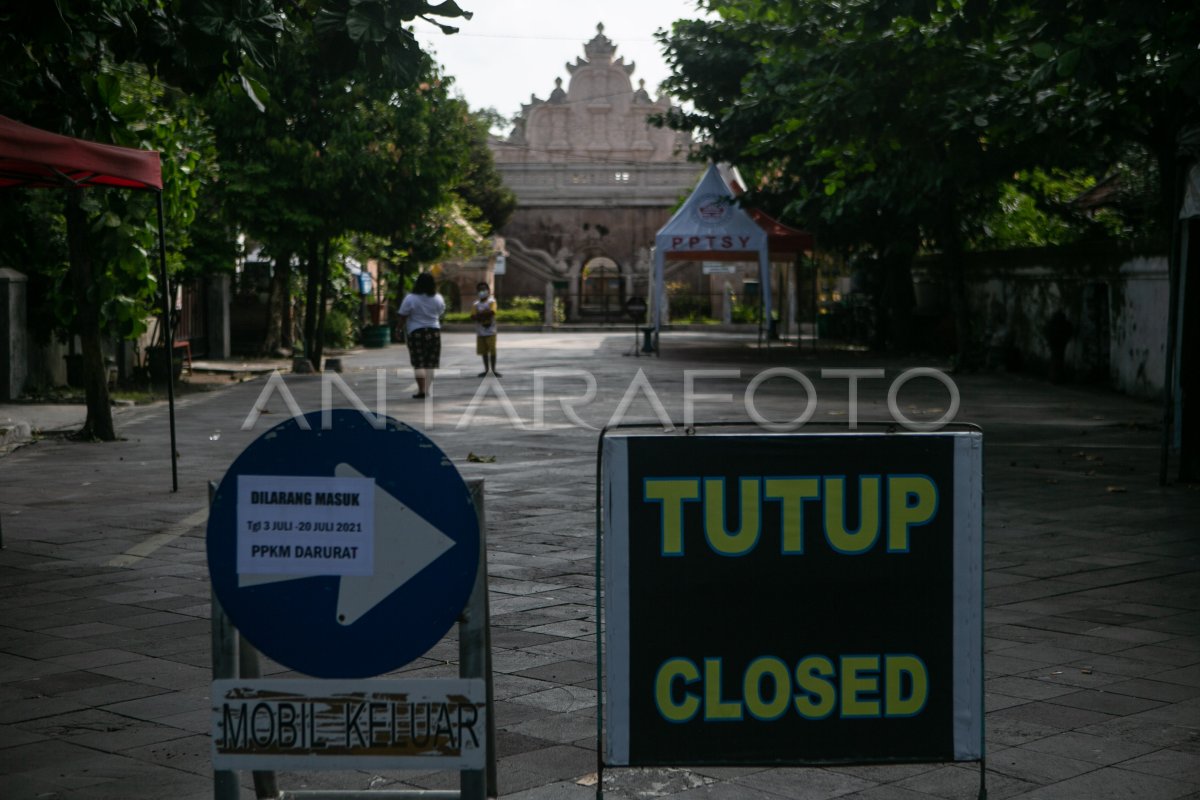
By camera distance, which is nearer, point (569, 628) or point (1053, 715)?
point (1053, 715)

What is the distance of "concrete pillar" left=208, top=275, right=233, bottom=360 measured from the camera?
29297 mm

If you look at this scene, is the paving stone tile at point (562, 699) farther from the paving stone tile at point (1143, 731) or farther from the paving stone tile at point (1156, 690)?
the paving stone tile at point (1156, 690)

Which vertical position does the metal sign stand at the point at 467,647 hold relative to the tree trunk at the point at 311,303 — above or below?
below

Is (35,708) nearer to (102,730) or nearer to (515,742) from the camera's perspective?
(102,730)

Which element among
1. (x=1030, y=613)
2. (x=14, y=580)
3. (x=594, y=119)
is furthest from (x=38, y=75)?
(x=594, y=119)

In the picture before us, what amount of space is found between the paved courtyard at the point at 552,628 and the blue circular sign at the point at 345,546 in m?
0.97

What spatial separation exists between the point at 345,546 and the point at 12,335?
15.7 m

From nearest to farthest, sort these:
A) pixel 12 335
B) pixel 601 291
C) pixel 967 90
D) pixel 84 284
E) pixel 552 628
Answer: pixel 552 628 → pixel 84 284 → pixel 967 90 → pixel 12 335 → pixel 601 291

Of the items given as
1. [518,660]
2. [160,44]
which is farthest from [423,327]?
[518,660]

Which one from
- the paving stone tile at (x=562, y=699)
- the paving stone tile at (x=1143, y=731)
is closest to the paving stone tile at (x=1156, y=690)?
the paving stone tile at (x=1143, y=731)

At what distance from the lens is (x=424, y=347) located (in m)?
18.9

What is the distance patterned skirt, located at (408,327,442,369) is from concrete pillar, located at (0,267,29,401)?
15.3 feet

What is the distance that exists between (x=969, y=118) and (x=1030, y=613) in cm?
953

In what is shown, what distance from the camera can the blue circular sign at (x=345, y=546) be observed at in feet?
11.1
